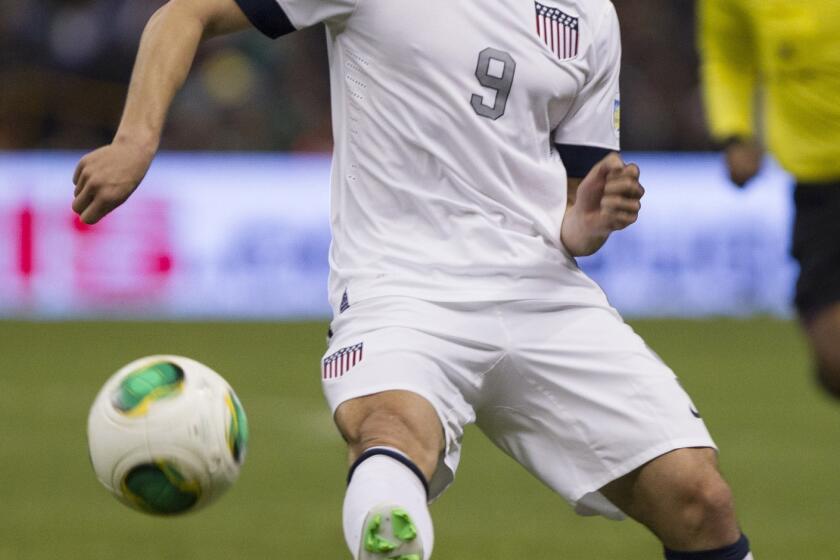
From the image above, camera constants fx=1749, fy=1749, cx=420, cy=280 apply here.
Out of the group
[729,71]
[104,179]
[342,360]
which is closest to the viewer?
[104,179]

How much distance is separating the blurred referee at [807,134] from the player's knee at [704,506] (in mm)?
2524

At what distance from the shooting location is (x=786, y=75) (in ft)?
22.6

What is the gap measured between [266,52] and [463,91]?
38.7 feet

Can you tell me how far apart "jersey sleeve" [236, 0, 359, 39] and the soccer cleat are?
133 cm

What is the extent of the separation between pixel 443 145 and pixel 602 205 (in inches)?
16.9

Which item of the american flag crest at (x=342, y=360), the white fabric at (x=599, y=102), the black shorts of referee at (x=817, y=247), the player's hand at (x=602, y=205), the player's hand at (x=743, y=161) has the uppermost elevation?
the white fabric at (x=599, y=102)

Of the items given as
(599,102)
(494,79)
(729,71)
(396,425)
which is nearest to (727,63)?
(729,71)

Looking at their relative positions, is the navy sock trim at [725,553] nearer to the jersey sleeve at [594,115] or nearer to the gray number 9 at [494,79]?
the jersey sleeve at [594,115]

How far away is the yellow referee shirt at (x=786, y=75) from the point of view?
267 inches

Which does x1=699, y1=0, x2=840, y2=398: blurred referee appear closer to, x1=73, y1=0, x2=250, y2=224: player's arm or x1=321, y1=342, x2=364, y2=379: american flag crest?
x1=321, y1=342, x2=364, y2=379: american flag crest

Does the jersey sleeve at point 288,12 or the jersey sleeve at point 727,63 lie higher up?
the jersey sleeve at point 288,12

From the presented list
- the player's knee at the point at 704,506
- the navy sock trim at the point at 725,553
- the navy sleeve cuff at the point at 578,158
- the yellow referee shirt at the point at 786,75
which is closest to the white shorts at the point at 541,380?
the player's knee at the point at 704,506

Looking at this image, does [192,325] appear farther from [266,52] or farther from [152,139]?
[152,139]

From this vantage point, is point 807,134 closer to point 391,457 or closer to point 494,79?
point 494,79
